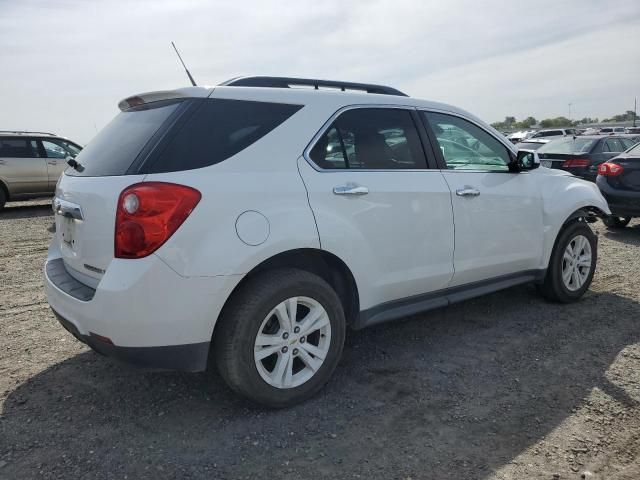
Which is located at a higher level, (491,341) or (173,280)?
(173,280)

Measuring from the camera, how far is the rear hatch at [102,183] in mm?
2629

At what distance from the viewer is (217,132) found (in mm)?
2822

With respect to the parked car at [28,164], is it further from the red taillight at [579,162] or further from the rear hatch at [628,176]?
the rear hatch at [628,176]

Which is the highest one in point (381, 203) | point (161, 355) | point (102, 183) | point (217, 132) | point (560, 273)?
point (217, 132)

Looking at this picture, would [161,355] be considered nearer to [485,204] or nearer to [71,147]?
[485,204]

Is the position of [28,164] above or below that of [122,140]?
below

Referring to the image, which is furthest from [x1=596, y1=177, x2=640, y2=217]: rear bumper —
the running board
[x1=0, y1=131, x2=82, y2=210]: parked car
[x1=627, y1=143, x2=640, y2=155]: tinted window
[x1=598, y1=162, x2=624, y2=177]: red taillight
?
[x1=0, y1=131, x2=82, y2=210]: parked car

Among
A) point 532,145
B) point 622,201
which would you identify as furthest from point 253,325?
point 532,145

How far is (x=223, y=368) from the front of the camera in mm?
2770

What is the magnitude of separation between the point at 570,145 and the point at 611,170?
359 cm

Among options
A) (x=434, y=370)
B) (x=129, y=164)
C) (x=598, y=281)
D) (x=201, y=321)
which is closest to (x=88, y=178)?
(x=129, y=164)

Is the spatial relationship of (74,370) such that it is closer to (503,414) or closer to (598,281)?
(503,414)

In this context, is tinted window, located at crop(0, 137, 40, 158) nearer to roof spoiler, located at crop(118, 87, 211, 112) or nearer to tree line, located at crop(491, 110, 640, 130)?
roof spoiler, located at crop(118, 87, 211, 112)

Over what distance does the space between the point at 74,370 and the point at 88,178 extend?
1416 millimetres
